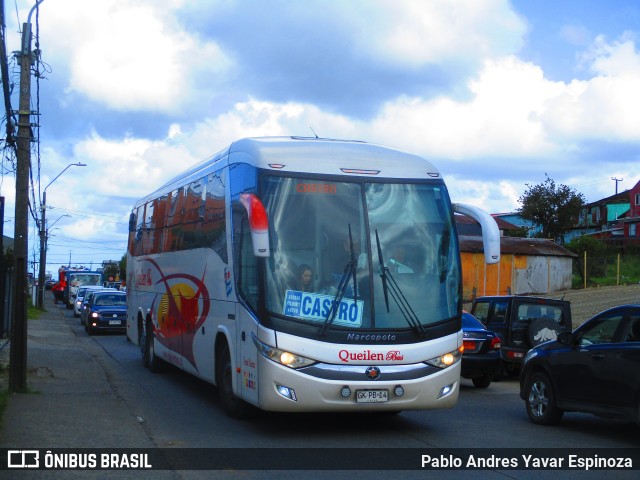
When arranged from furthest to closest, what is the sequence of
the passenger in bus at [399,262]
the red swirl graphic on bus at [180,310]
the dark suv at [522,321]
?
the dark suv at [522,321] < the red swirl graphic on bus at [180,310] < the passenger in bus at [399,262]

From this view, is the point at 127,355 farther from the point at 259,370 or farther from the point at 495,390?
the point at 259,370

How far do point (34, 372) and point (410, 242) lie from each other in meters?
9.50

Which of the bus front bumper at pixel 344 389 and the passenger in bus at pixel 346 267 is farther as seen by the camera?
the passenger in bus at pixel 346 267

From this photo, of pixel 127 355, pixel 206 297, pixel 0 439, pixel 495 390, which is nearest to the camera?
pixel 0 439

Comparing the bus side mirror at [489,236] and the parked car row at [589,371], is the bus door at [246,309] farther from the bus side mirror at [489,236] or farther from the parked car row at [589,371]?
the parked car row at [589,371]

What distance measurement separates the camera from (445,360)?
1036 centimetres

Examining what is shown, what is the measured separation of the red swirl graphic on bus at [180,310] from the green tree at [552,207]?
47144 mm

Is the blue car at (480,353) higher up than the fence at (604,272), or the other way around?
the fence at (604,272)

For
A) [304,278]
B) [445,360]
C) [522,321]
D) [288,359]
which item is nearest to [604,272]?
[522,321]

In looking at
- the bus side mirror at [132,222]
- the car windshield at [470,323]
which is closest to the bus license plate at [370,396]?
the car windshield at [470,323]

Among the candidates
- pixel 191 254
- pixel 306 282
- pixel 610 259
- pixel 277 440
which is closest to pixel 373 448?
pixel 277 440

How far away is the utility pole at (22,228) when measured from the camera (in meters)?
13.9

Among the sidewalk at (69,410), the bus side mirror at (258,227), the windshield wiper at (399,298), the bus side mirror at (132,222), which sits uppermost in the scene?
the bus side mirror at (132,222)

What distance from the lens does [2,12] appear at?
13422 millimetres
